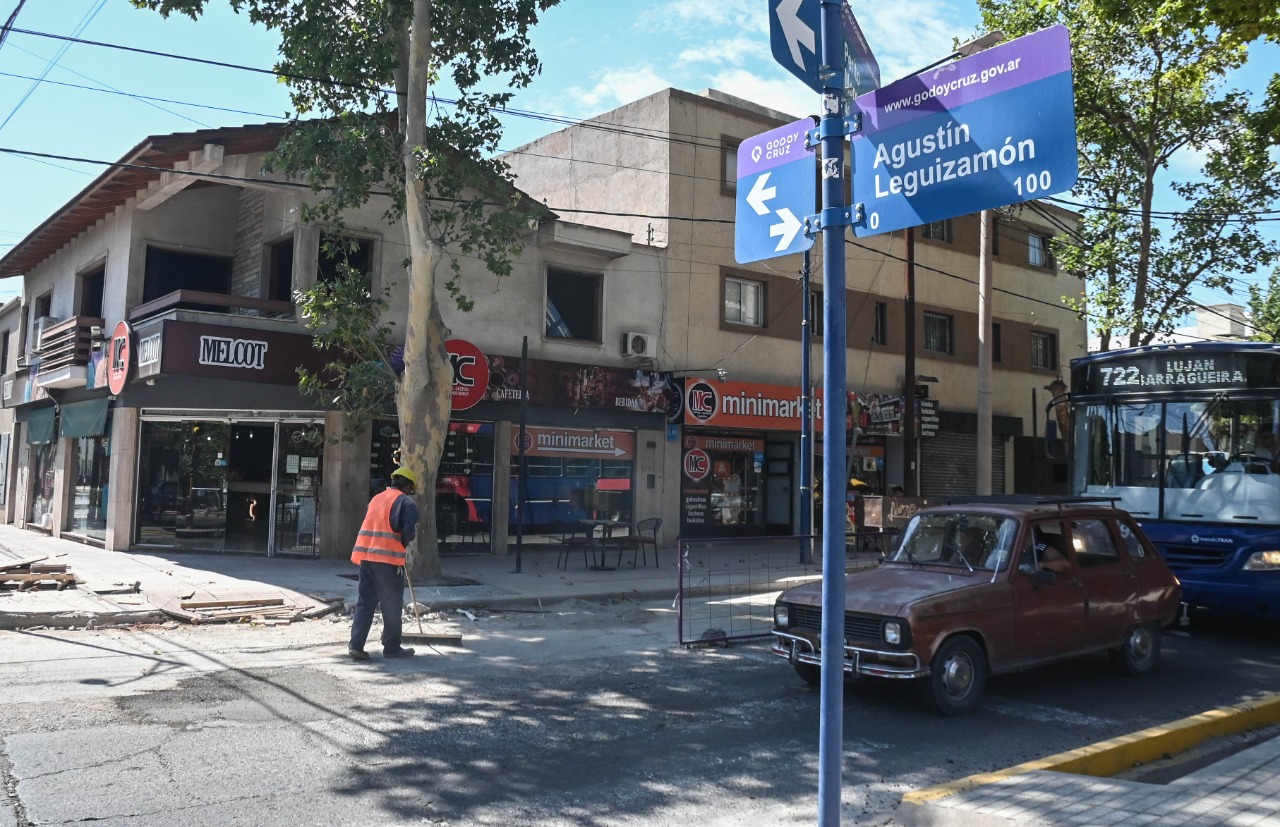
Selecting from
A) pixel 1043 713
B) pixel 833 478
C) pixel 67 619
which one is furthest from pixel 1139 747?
pixel 67 619

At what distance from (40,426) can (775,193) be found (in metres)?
22.1

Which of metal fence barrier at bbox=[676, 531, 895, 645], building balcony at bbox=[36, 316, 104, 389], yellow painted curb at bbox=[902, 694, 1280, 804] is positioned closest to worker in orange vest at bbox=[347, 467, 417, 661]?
metal fence barrier at bbox=[676, 531, 895, 645]

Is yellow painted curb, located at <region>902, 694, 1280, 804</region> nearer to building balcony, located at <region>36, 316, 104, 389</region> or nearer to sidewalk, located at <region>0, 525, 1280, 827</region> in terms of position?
sidewalk, located at <region>0, 525, 1280, 827</region>

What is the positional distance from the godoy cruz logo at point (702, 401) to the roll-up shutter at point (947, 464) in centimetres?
745

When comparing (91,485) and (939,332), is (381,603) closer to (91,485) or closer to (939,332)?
(91,485)

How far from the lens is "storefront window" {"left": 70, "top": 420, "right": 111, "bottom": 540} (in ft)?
59.2

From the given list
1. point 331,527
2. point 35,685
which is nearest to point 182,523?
point 331,527

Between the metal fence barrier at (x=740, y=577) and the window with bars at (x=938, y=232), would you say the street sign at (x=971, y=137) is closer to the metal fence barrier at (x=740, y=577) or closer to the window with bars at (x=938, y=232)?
the metal fence barrier at (x=740, y=577)

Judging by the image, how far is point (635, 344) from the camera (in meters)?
19.6

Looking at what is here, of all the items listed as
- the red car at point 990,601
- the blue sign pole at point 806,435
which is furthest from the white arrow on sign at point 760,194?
the blue sign pole at point 806,435

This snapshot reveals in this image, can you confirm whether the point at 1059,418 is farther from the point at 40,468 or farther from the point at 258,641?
the point at 40,468

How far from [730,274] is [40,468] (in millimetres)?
16332

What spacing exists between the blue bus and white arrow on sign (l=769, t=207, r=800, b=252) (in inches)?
315

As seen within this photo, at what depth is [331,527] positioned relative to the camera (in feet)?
53.8
